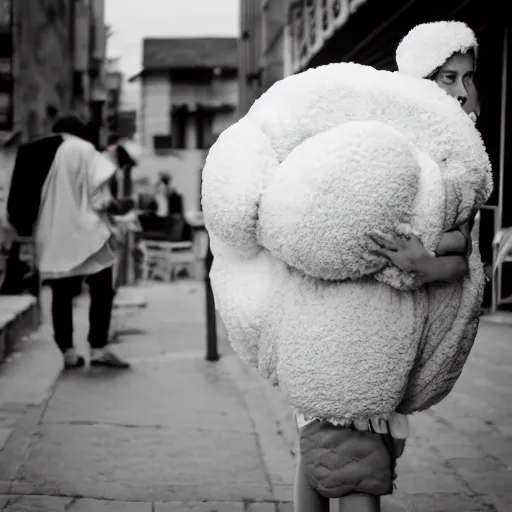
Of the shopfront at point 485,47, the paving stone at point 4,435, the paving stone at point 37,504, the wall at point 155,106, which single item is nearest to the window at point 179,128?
the wall at point 155,106

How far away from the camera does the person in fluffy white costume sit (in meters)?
2.06

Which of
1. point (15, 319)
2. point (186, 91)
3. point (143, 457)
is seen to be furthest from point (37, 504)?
point (186, 91)

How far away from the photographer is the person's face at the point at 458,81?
2365mm

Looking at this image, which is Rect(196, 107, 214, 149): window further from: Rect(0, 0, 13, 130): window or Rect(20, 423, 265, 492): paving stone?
Rect(20, 423, 265, 492): paving stone

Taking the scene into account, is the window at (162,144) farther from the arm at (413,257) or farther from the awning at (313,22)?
the arm at (413,257)

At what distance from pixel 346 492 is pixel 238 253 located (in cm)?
72

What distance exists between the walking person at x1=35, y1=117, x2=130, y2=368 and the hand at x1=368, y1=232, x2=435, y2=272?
3866mm

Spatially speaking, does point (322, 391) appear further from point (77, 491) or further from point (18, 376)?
point (18, 376)

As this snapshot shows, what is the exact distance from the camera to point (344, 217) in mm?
2051

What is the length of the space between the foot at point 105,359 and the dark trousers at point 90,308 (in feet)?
0.16

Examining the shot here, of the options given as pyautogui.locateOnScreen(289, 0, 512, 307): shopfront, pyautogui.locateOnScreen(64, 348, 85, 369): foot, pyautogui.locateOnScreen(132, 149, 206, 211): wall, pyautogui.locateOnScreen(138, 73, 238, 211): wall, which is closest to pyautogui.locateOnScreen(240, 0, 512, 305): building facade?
pyautogui.locateOnScreen(289, 0, 512, 307): shopfront

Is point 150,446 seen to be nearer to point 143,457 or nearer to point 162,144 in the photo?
point 143,457

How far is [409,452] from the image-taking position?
4012 millimetres

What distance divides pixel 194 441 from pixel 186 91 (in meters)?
35.8
